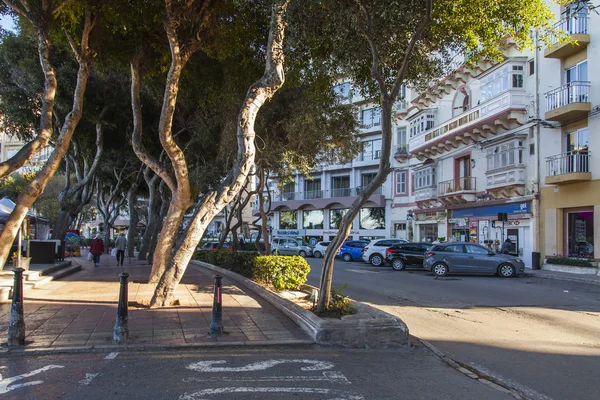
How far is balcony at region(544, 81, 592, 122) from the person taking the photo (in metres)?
21.4

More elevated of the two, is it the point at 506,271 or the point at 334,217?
the point at 334,217

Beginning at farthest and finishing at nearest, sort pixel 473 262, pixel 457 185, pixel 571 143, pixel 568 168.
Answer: pixel 457 185 → pixel 571 143 → pixel 568 168 → pixel 473 262

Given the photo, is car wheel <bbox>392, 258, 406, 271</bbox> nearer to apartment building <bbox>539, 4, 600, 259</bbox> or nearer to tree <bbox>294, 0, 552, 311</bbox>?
apartment building <bbox>539, 4, 600, 259</bbox>

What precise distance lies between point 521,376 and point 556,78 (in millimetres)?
21416

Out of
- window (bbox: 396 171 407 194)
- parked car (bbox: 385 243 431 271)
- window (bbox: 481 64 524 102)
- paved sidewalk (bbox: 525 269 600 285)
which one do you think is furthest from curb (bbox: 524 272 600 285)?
window (bbox: 396 171 407 194)

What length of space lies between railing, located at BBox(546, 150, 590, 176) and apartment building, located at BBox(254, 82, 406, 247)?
60.8 ft

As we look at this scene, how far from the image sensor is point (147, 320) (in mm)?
8156

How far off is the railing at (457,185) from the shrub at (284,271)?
20.3 m

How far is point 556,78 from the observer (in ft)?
76.8

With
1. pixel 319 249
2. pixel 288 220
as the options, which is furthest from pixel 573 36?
pixel 288 220

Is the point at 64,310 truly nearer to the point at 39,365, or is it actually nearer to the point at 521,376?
the point at 39,365

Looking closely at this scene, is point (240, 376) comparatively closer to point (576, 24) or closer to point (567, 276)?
point (567, 276)

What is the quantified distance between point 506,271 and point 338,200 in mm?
29769

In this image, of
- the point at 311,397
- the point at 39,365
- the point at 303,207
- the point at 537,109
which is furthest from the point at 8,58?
the point at 303,207
